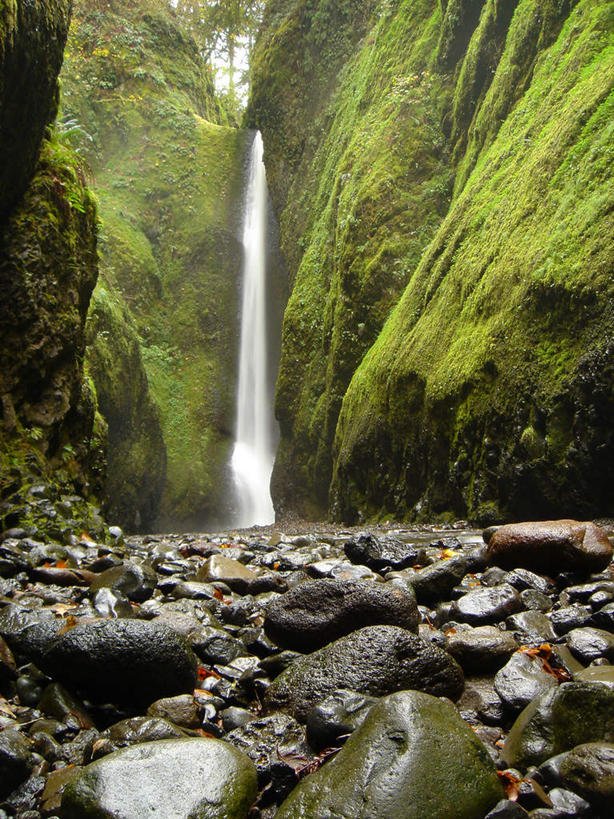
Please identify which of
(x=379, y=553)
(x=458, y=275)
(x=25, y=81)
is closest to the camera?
(x=379, y=553)

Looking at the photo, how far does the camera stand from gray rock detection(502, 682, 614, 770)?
187cm

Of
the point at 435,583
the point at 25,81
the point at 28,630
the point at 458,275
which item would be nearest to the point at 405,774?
the point at 28,630

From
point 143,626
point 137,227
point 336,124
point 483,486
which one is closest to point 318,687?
point 143,626

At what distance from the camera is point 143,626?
2.61 metres

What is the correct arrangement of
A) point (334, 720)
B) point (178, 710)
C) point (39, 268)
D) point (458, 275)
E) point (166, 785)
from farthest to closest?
point (458, 275) → point (39, 268) → point (178, 710) → point (334, 720) → point (166, 785)

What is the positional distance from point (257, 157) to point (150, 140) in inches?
186

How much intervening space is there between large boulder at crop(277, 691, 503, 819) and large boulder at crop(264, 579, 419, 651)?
3.51 ft

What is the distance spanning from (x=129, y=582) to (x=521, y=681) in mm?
2533

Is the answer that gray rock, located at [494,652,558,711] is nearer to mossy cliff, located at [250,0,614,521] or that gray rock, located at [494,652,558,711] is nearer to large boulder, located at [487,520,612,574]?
large boulder, located at [487,520,612,574]

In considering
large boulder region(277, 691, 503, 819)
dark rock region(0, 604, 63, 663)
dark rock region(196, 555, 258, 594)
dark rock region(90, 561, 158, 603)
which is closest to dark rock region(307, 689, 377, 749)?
large boulder region(277, 691, 503, 819)

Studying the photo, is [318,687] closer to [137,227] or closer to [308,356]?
[308,356]

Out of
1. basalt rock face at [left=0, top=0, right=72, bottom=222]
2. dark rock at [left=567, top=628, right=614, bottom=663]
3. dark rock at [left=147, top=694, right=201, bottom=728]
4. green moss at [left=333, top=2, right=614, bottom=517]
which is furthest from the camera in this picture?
green moss at [left=333, top=2, right=614, bottom=517]

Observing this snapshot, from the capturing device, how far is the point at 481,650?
2715mm

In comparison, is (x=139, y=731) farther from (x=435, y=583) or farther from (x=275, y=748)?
(x=435, y=583)
